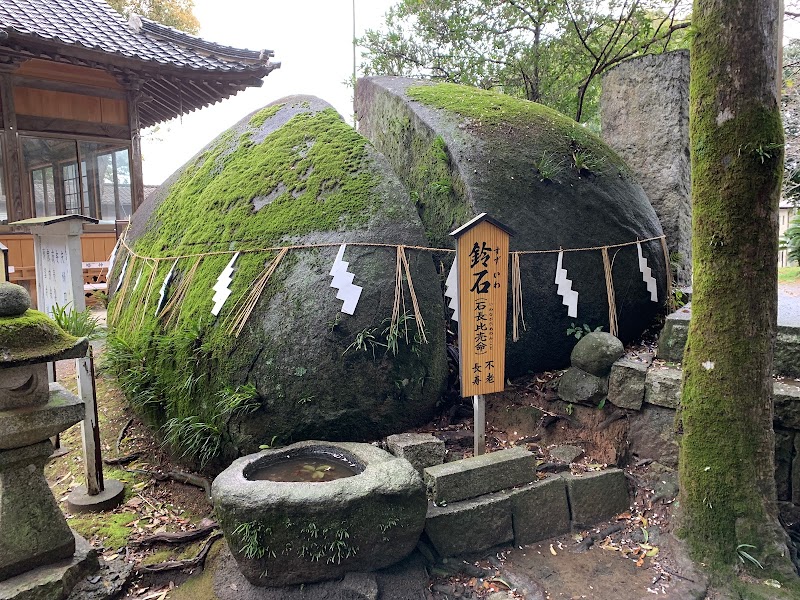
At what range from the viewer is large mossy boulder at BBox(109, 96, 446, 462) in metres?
3.75

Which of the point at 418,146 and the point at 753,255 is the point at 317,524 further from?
the point at 418,146

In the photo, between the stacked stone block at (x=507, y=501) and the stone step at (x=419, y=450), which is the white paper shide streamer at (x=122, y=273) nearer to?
the stone step at (x=419, y=450)

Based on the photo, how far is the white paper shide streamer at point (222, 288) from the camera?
4129 mm

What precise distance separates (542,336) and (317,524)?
2.56 metres

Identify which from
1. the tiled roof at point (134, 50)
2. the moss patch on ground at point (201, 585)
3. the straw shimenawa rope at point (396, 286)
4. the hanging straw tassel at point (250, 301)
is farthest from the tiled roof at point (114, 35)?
the moss patch on ground at point (201, 585)

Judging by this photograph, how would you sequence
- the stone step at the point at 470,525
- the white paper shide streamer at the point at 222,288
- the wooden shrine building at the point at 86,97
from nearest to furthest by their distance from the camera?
the stone step at the point at 470,525, the white paper shide streamer at the point at 222,288, the wooden shrine building at the point at 86,97

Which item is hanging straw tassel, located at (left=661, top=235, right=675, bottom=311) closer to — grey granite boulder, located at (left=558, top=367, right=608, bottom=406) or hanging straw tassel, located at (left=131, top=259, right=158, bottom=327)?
grey granite boulder, located at (left=558, top=367, right=608, bottom=406)

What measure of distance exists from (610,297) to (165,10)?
18.8 m

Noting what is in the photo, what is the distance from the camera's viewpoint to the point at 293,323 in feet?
12.6

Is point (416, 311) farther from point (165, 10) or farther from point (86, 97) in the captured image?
point (165, 10)

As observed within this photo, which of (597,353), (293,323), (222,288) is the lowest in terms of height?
(597,353)

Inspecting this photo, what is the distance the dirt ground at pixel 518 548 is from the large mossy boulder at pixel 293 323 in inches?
14.5

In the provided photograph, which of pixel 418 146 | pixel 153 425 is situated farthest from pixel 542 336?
pixel 153 425

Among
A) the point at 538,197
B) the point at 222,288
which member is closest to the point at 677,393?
the point at 538,197
